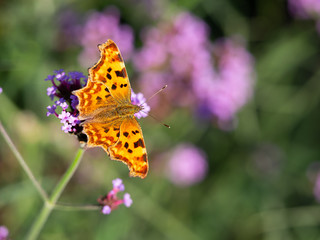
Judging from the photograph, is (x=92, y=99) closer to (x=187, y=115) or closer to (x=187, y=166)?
(x=187, y=115)

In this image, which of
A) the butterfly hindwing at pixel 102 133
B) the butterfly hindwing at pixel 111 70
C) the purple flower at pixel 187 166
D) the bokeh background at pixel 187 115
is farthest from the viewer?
the purple flower at pixel 187 166

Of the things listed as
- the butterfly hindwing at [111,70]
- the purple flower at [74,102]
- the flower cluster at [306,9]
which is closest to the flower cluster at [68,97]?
the purple flower at [74,102]

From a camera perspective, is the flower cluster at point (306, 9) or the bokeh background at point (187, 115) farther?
the flower cluster at point (306, 9)

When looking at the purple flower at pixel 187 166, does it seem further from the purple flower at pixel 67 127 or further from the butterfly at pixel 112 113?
the purple flower at pixel 67 127

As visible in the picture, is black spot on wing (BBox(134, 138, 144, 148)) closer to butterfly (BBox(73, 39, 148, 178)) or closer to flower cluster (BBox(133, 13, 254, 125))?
butterfly (BBox(73, 39, 148, 178))

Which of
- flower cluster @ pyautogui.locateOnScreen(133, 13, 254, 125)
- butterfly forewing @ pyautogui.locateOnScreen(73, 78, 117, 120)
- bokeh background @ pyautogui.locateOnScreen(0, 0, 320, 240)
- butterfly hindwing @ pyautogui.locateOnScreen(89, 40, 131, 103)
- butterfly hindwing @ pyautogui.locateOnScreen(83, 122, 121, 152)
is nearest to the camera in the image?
butterfly hindwing @ pyautogui.locateOnScreen(83, 122, 121, 152)

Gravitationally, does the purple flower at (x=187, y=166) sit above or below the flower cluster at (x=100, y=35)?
below

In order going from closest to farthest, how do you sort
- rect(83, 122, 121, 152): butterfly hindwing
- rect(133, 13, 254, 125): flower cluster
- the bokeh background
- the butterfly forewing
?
rect(83, 122, 121, 152): butterfly hindwing < the butterfly forewing < the bokeh background < rect(133, 13, 254, 125): flower cluster

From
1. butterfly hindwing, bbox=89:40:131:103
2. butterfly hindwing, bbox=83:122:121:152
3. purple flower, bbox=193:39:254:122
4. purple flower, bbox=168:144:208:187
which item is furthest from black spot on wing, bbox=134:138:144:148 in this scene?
purple flower, bbox=168:144:208:187
